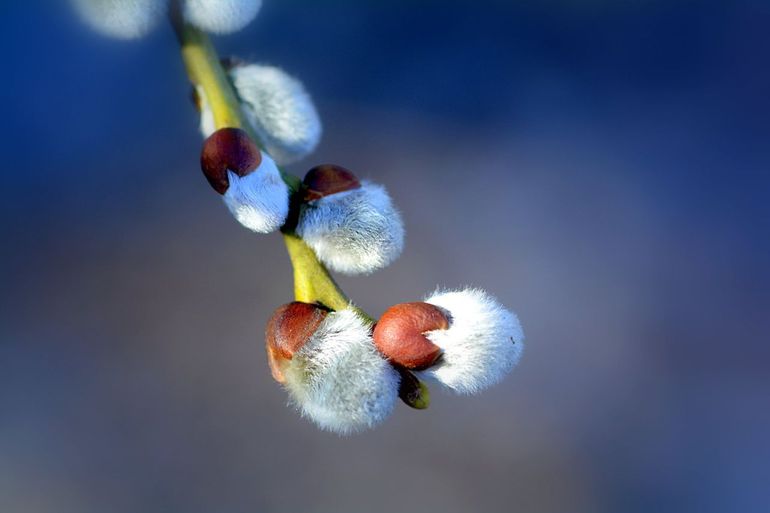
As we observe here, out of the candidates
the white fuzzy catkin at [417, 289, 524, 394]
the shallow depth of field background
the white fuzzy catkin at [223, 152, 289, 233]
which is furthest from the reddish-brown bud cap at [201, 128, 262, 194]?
the shallow depth of field background

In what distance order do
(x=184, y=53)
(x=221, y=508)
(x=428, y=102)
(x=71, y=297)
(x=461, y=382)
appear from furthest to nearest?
(x=428, y=102), (x=71, y=297), (x=221, y=508), (x=184, y=53), (x=461, y=382)

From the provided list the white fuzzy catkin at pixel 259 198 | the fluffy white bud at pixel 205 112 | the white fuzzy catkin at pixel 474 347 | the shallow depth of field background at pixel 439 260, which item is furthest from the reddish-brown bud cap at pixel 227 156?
the shallow depth of field background at pixel 439 260

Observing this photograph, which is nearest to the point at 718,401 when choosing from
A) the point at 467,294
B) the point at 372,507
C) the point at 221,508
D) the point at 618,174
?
the point at 618,174

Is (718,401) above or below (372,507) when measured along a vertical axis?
above

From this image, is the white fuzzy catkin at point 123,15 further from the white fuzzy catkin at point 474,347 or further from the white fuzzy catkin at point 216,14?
the white fuzzy catkin at point 474,347

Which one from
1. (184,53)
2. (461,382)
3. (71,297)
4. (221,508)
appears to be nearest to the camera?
(461,382)

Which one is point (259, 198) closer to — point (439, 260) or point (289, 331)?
point (289, 331)

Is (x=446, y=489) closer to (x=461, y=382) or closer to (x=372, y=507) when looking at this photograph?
(x=372, y=507)

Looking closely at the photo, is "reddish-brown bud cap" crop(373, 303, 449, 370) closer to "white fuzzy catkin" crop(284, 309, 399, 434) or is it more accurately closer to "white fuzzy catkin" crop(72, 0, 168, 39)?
"white fuzzy catkin" crop(284, 309, 399, 434)
